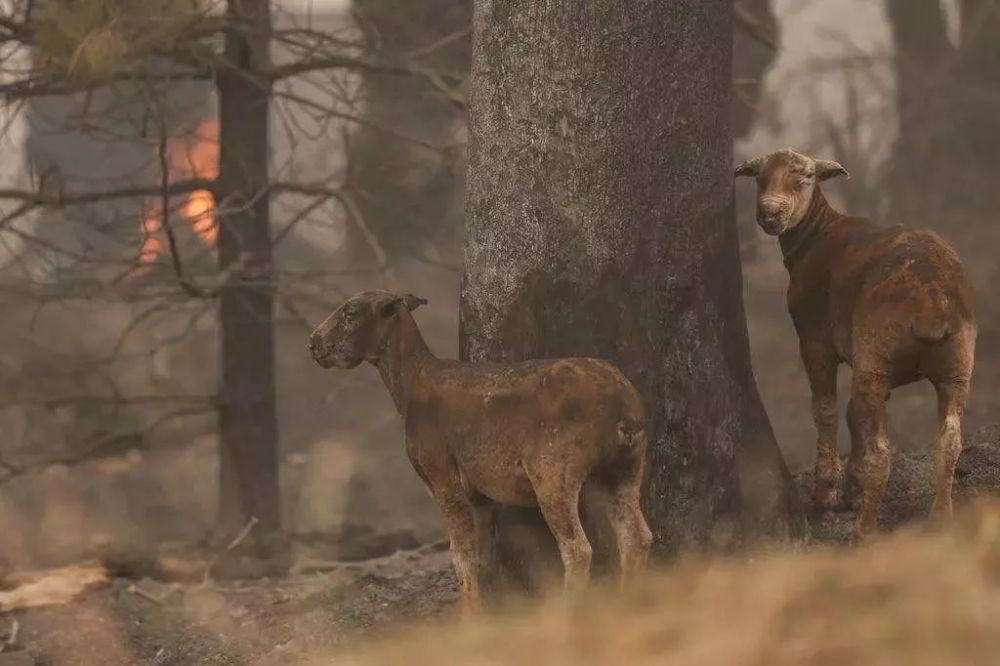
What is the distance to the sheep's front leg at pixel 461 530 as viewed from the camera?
18.7 ft

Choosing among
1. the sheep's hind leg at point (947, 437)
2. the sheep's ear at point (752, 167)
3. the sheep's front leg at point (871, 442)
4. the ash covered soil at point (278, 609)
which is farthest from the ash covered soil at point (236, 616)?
the sheep's ear at point (752, 167)

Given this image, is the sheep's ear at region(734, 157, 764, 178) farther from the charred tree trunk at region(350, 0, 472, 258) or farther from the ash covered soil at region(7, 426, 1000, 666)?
the charred tree trunk at region(350, 0, 472, 258)

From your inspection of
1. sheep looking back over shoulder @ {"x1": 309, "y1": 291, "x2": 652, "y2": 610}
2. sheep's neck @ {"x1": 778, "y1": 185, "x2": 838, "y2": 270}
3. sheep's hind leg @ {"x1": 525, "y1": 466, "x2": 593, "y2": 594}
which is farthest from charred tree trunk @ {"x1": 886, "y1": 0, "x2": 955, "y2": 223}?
sheep's hind leg @ {"x1": 525, "y1": 466, "x2": 593, "y2": 594}

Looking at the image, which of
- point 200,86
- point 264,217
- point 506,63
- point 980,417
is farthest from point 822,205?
point 200,86

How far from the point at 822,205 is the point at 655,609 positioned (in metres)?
4.45

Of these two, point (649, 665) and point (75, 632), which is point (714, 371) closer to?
point (649, 665)

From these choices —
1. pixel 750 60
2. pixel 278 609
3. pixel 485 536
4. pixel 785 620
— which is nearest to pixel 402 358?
pixel 485 536

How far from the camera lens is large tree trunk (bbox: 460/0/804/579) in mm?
6254

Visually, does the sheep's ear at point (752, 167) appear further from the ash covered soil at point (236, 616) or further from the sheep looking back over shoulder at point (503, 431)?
the ash covered soil at point (236, 616)

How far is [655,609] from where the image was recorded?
2775 mm

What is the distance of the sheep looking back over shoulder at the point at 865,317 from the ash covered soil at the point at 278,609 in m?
0.57

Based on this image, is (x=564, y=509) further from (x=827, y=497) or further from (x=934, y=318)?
(x=827, y=497)

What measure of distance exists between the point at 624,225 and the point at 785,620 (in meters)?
3.83

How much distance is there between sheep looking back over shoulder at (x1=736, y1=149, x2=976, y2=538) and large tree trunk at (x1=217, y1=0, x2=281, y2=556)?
4614mm
